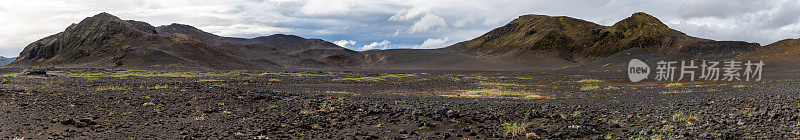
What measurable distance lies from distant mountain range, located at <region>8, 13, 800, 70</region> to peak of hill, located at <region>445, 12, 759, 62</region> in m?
0.17

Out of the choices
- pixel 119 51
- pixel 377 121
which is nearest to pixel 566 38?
pixel 119 51

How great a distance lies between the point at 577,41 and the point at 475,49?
1230 inches

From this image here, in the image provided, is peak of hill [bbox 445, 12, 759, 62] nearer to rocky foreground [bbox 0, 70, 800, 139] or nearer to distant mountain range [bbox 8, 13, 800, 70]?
distant mountain range [bbox 8, 13, 800, 70]

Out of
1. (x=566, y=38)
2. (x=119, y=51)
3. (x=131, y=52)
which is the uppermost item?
(x=566, y=38)

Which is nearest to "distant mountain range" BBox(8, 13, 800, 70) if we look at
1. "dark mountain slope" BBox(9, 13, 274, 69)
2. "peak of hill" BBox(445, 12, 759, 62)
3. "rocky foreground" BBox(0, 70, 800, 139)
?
"dark mountain slope" BBox(9, 13, 274, 69)

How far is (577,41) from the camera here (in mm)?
117000

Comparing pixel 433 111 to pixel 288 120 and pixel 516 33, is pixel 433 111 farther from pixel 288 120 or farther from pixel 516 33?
pixel 516 33

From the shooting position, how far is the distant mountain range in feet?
277

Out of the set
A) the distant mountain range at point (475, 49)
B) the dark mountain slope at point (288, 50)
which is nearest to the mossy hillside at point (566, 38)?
the distant mountain range at point (475, 49)

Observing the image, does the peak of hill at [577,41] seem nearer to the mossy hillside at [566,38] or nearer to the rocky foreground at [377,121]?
the mossy hillside at [566,38]

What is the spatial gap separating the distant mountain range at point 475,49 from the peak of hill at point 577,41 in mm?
173

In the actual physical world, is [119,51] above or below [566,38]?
below

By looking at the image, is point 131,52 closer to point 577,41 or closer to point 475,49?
point 475,49

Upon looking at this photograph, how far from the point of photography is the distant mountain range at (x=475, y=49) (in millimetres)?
84375
